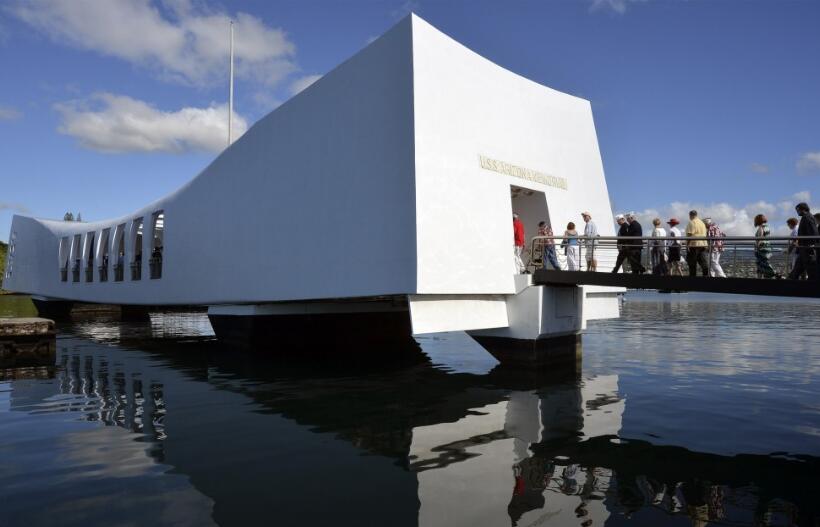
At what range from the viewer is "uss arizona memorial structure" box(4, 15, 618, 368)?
13.1 metres

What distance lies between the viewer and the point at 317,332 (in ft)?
68.6

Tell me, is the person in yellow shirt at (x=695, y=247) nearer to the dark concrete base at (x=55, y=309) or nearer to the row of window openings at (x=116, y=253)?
the row of window openings at (x=116, y=253)

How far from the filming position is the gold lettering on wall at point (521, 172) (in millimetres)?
14562

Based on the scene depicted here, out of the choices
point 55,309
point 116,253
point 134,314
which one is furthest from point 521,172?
point 55,309

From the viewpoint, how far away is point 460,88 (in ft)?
46.4

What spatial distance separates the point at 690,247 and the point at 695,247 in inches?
4.6

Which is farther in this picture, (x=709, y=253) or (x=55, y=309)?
(x=55, y=309)

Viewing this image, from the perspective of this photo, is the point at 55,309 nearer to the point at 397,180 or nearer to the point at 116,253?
the point at 116,253

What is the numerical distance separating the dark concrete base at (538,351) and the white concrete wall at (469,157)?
5.10 ft

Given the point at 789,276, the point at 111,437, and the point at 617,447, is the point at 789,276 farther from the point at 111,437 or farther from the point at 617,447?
the point at 111,437

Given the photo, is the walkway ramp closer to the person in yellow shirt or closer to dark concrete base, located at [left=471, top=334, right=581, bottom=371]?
the person in yellow shirt

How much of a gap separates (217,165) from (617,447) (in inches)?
710

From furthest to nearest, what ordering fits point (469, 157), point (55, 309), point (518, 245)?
point (55, 309) → point (518, 245) → point (469, 157)

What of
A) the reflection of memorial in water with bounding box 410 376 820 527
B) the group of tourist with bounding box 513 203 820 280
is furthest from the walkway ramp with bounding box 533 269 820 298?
the reflection of memorial in water with bounding box 410 376 820 527
